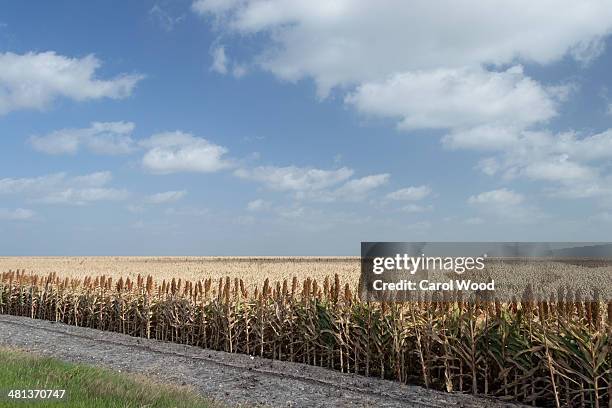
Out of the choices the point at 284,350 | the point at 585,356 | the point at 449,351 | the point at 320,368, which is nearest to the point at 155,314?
the point at 284,350

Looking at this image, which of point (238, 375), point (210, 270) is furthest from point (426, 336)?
point (210, 270)

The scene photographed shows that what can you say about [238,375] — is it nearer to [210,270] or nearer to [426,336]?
[426,336]

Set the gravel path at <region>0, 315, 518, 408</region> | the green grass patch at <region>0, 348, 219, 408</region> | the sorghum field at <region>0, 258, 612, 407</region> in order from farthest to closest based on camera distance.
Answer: the gravel path at <region>0, 315, 518, 408</region> < the sorghum field at <region>0, 258, 612, 407</region> < the green grass patch at <region>0, 348, 219, 408</region>

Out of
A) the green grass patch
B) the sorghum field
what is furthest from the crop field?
the green grass patch

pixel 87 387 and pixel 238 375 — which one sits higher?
pixel 87 387

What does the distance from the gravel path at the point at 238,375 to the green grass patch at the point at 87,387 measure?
154 cm

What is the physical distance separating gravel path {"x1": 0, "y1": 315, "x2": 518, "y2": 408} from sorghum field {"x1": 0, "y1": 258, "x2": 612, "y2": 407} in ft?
1.33

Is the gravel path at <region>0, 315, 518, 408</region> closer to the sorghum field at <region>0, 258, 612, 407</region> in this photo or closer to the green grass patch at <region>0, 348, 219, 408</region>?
the sorghum field at <region>0, 258, 612, 407</region>

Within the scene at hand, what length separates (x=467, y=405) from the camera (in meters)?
8.32

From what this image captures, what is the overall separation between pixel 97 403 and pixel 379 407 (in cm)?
407

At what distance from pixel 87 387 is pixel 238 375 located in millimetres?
3676

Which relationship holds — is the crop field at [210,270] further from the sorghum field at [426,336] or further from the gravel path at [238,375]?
the gravel path at [238,375]

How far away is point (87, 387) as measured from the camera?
6.84 metres

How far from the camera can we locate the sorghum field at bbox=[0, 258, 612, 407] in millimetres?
8047
